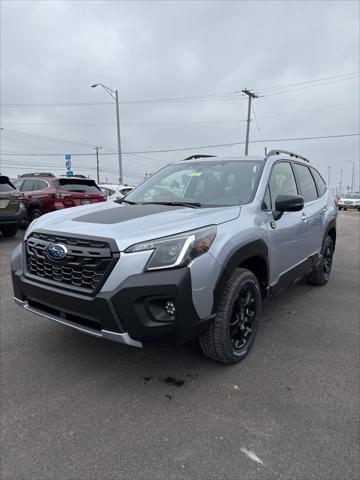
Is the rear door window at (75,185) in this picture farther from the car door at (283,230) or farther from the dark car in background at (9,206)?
the car door at (283,230)

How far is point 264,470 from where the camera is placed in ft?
6.49

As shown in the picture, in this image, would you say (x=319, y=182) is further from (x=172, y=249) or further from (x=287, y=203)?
(x=172, y=249)

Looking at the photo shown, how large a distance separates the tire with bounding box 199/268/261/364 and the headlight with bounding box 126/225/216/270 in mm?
511

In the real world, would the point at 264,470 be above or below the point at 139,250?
below

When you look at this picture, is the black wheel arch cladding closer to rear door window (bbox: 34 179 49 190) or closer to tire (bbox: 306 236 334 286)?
tire (bbox: 306 236 334 286)

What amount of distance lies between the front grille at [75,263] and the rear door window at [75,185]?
8142 millimetres

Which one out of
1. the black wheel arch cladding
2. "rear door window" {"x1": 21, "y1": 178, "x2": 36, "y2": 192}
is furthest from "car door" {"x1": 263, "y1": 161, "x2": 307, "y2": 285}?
"rear door window" {"x1": 21, "y1": 178, "x2": 36, "y2": 192}

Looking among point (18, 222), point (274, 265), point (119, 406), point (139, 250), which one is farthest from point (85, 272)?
point (18, 222)

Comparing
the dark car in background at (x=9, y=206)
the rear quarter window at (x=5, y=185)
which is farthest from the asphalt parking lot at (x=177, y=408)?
the rear quarter window at (x=5, y=185)

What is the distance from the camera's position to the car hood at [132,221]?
246 cm

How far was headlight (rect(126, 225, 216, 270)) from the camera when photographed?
235 centimetres

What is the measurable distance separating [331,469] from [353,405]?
685 millimetres

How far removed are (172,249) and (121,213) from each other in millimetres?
822

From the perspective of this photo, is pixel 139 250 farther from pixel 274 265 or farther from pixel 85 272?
pixel 274 265
